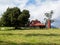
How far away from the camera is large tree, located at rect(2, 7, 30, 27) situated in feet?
306

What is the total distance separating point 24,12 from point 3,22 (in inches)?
499

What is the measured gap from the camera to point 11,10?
103m

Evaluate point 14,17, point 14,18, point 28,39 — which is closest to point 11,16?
point 14,17

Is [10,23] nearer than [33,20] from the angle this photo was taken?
Yes

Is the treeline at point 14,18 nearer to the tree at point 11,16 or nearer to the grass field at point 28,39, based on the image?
the tree at point 11,16

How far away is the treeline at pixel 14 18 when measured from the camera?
306ft

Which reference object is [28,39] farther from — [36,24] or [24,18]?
[36,24]

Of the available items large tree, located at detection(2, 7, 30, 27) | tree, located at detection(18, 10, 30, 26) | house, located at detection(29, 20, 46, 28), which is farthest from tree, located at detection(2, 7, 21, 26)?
house, located at detection(29, 20, 46, 28)

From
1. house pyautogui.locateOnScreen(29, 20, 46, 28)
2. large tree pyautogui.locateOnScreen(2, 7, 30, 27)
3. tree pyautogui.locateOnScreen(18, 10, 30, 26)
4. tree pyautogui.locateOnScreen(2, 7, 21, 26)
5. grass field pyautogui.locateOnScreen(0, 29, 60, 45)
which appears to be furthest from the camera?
house pyautogui.locateOnScreen(29, 20, 46, 28)

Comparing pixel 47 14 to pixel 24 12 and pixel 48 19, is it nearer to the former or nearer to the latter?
pixel 48 19

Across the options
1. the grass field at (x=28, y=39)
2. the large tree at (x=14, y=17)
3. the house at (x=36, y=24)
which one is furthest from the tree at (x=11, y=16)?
the grass field at (x=28, y=39)

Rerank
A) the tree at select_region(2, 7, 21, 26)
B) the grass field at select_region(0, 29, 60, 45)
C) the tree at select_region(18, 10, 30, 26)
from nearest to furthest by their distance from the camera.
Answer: the grass field at select_region(0, 29, 60, 45) → the tree at select_region(2, 7, 21, 26) → the tree at select_region(18, 10, 30, 26)

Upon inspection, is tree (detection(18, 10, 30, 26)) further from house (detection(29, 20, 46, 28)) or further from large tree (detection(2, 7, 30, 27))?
house (detection(29, 20, 46, 28))

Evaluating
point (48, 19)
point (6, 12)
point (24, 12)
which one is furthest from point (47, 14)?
point (6, 12)
